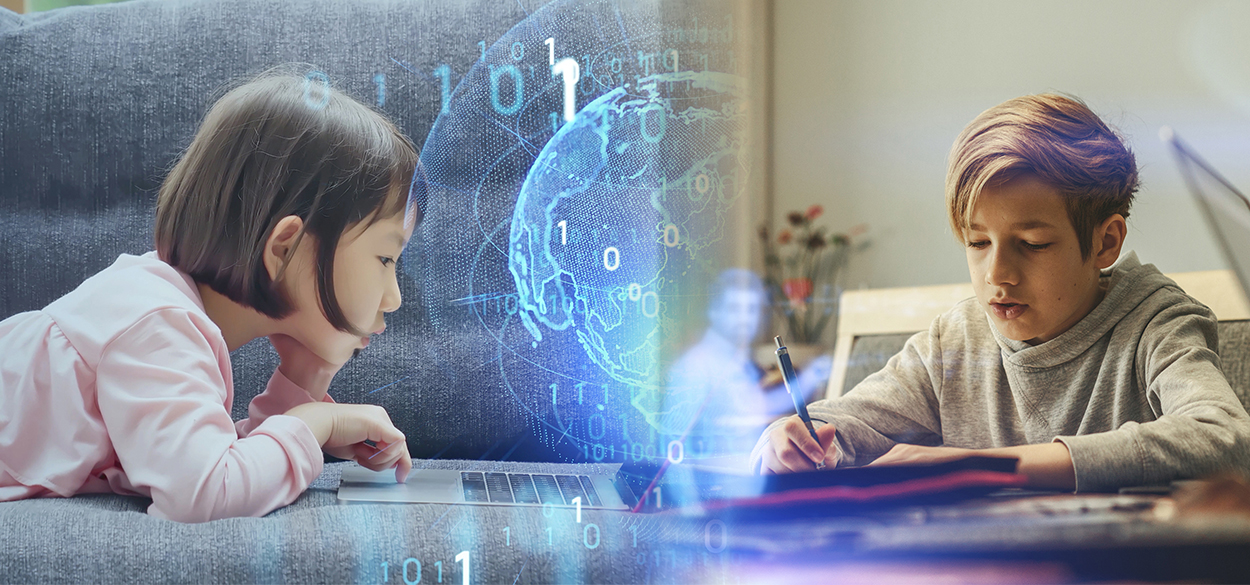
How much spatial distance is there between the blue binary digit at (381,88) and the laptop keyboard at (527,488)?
0.42 meters

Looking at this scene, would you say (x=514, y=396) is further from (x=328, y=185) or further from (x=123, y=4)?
(x=123, y=4)

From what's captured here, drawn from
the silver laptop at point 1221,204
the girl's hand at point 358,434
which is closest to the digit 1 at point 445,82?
the girl's hand at point 358,434

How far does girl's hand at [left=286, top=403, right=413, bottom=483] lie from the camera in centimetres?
69

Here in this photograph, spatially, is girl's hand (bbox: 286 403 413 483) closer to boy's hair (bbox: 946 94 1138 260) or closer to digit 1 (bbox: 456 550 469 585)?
digit 1 (bbox: 456 550 469 585)

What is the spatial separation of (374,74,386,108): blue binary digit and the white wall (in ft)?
1.47

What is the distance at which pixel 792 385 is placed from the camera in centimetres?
65

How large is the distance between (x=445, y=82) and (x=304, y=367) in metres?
0.35

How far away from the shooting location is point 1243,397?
59 cm

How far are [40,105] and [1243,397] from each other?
1277mm

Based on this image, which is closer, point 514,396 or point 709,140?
point 709,140

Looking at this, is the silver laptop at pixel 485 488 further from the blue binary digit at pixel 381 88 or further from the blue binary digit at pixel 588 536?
the blue binary digit at pixel 381 88

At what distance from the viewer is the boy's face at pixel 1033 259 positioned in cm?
56

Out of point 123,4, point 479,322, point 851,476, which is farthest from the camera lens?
point 123,4

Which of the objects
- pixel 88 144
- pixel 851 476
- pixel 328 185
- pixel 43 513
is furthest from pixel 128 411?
pixel 851 476
